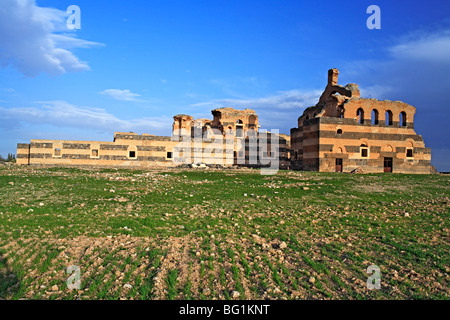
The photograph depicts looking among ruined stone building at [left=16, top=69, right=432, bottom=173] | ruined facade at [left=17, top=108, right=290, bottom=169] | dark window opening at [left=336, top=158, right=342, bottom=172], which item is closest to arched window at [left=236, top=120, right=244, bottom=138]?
ruined facade at [left=17, top=108, right=290, bottom=169]

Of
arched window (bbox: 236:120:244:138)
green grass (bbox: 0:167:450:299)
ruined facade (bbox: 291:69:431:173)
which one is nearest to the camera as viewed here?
green grass (bbox: 0:167:450:299)

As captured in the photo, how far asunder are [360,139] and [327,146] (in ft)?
13.9

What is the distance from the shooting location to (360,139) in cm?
3161

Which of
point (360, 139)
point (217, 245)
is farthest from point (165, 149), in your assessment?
point (217, 245)

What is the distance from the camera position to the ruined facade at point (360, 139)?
30.9 m

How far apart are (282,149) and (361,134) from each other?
67.2 ft

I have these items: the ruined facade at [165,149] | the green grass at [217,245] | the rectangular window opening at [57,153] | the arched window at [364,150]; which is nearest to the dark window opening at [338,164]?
the arched window at [364,150]

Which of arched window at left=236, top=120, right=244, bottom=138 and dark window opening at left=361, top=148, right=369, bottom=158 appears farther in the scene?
arched window at left=236, top=120, right=244, bottom=138

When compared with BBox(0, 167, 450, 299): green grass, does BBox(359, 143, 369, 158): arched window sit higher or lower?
higher

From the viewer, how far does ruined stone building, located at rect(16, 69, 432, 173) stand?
102 feet

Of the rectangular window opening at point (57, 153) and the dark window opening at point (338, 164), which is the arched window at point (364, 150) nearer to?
the dark window opening at point (338, 164)

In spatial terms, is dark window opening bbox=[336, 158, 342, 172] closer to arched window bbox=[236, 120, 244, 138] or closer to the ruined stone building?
the ruined stone building
